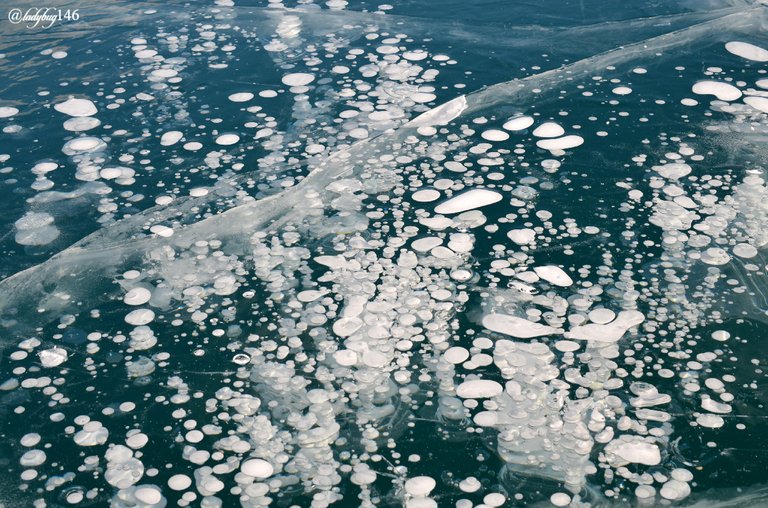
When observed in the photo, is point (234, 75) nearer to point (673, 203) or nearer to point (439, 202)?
point (439, 202)

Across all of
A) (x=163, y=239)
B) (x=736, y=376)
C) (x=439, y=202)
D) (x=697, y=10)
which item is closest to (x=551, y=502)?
(x=736, y=376)

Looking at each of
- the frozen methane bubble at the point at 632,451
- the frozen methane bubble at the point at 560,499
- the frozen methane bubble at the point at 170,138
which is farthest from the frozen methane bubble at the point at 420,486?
the frozen methane bubble at the point at 170,138

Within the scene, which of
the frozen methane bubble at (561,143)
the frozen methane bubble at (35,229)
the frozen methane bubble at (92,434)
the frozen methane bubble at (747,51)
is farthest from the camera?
the frozen methane bubble at (747,51)

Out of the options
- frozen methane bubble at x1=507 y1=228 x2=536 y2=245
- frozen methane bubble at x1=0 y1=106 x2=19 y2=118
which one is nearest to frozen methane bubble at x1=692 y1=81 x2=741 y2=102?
frozen methane bubble at x1=507 y1=228 x2=536 y2=245

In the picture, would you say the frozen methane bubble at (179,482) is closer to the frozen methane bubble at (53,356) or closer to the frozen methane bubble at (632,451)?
the frozen methane bubble at (53,356)

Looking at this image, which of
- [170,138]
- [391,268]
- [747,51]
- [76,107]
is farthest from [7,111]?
[747,51]

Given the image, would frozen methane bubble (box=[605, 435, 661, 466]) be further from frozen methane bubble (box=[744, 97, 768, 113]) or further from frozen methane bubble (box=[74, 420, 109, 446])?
frozen methane bubble (box=[744, 97, 768, 113])

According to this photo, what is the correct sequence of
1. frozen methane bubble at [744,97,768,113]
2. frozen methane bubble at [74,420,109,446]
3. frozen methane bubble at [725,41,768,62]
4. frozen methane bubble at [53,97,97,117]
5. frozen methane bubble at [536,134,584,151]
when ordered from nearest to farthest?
frozen methane bubble at [74,420,109,446] < frozen methane bubble at [536,134,584,151] < frozen methane bubble at [744,97,768,113] < frozen methane bubble at [53,97,97,117] < frozen methane bubble at [725,41,768,62]

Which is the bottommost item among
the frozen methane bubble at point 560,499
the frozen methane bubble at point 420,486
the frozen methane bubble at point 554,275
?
the frozen methane bubble at point 560,499
